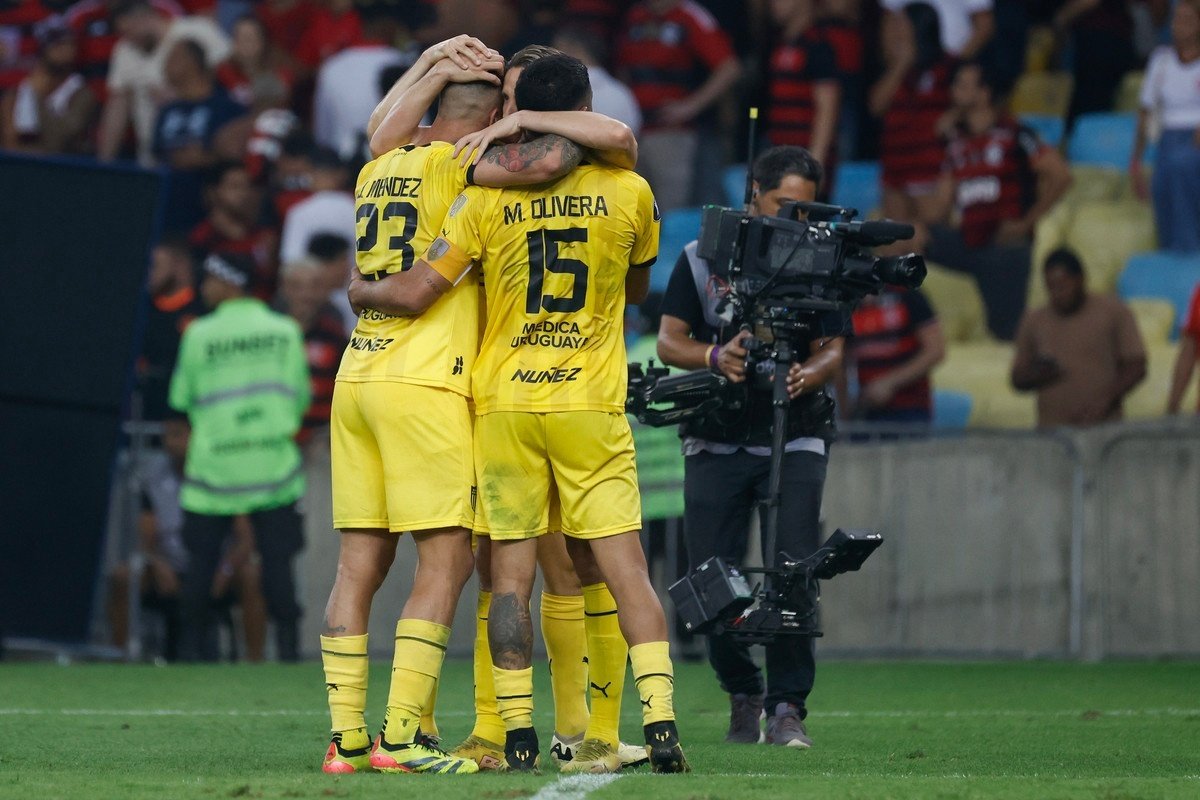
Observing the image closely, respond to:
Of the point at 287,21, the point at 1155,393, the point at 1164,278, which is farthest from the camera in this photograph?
the point at 287,21

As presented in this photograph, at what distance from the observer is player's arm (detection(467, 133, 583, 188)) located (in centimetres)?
A: 651

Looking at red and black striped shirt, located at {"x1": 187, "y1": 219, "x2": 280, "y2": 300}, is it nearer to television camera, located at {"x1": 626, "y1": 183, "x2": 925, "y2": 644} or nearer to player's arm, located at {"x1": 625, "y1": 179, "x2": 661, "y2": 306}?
television camera, located at {"x1": 626, "y1": 183, "x2": 925, "y2": 644}

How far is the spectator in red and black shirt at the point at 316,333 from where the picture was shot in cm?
1443

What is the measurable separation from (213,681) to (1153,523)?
5665mm

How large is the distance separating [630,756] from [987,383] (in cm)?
886

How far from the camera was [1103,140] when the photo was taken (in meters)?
16.8

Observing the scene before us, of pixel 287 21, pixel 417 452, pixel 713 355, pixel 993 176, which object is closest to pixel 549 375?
pixel 417 452

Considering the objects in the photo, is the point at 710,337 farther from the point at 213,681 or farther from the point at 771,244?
the point at 213,681

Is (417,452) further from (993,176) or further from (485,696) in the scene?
(993,176)

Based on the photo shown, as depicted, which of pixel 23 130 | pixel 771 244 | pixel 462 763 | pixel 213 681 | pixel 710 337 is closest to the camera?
pixel 462 763

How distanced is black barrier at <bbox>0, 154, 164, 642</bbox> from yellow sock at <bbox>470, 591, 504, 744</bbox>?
239 inches

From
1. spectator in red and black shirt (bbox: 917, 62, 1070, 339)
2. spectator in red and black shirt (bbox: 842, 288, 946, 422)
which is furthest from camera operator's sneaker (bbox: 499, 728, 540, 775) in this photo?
spectator in red and black shirt (bbox: 917, 62, 1070, 339)

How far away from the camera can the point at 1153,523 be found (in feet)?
42.1

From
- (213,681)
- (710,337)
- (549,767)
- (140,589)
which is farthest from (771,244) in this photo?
(140,589)
